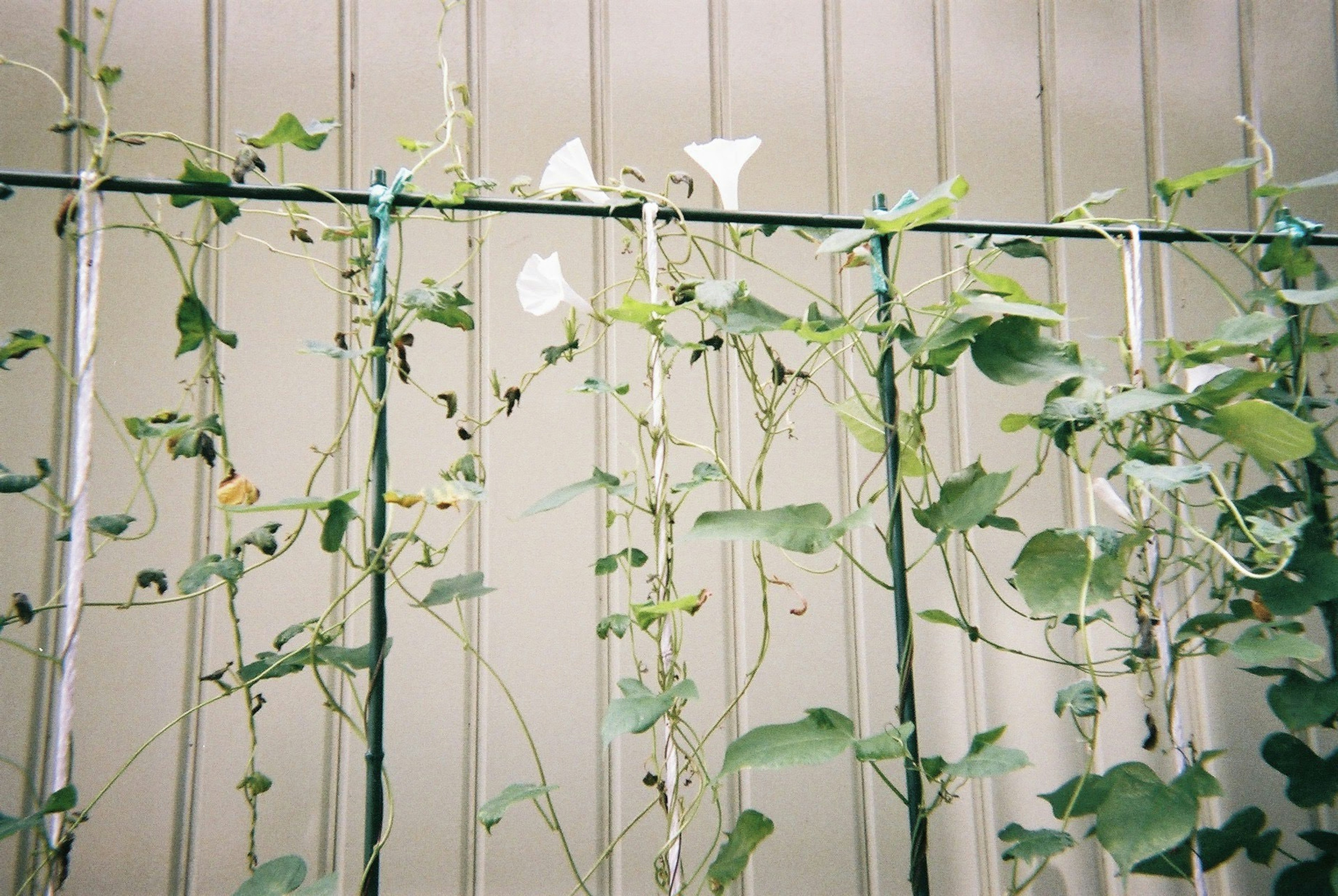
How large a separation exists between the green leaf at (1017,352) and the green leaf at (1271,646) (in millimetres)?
296

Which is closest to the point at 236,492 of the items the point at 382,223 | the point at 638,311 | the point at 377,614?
the point at 377,614

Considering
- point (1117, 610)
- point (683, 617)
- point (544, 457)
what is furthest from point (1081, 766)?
point (544, 457)

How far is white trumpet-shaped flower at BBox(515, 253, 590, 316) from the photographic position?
0.87m

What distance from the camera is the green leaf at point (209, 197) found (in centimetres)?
80

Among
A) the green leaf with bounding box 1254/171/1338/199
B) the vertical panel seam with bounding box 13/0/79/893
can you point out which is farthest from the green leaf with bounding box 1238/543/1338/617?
the vertical panel seam with bounding box 13/0/79/893

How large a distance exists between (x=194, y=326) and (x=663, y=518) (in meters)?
0.52

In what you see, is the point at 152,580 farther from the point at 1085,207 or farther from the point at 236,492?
the point at 1085,207

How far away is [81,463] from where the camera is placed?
0.77 m

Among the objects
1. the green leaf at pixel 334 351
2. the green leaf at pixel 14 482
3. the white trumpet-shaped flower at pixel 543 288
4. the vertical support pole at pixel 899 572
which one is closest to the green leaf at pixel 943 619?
the vertical support pole at pixel 899 572

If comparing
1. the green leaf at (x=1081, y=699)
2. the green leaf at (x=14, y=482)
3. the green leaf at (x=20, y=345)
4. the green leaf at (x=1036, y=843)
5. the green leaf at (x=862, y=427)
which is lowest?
the green leaf at (x=1036, y=843)

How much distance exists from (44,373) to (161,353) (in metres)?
0.17

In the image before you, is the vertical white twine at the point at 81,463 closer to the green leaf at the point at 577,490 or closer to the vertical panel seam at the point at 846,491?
the green leaf at the point at 577,490

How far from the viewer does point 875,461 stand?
1.48 metres

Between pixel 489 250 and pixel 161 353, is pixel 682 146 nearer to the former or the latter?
pixel 489 250
